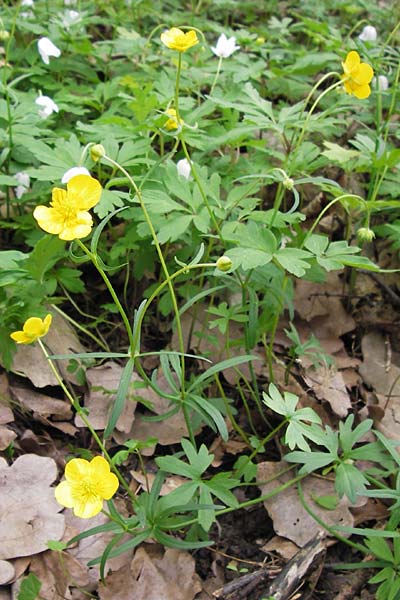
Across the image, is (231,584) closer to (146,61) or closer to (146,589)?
(146,589)

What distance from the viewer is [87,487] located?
1.41 metres

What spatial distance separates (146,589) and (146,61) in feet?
8.02

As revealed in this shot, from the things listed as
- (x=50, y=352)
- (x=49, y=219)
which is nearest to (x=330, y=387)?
(x=50, y=352)

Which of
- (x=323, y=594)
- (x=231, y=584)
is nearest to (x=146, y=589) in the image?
(x=231, y=584)

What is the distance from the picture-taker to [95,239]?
1.47 m

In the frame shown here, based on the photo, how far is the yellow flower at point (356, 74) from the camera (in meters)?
1.86

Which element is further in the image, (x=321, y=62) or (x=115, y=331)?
(x=321, y=62)

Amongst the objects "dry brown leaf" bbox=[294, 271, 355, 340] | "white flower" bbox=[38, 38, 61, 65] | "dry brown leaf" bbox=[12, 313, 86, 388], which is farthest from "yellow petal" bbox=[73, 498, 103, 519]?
"white flower" bbox=[38, 38, 61, 65]

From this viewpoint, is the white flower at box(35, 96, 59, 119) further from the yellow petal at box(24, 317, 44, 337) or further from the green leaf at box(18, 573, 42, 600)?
the green leaf at box(18, 573, 42, 600)

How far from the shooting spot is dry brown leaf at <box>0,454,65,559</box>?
1.68 m

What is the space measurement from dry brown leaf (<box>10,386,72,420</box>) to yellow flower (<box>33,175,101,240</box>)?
825mm

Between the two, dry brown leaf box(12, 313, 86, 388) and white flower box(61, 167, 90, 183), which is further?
dry brown leaf box(12, 313, 86, 388)

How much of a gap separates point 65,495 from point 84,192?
682mm

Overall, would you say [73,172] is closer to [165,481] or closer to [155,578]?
[165,481]
